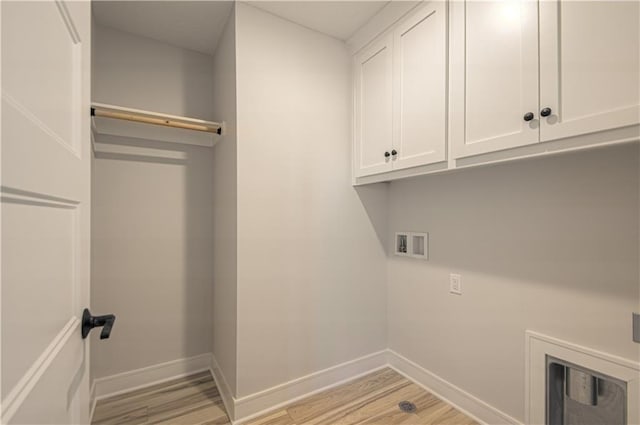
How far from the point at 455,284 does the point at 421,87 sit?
3.97 ft

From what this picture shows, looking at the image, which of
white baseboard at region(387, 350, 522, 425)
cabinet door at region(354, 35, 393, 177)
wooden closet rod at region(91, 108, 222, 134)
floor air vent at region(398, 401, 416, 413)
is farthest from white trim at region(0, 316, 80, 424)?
white baseboard at region(387, 350, 522, 425)

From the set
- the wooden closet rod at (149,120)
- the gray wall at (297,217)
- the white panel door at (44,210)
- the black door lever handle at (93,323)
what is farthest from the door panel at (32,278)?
the wooden closet rod at (149,120)

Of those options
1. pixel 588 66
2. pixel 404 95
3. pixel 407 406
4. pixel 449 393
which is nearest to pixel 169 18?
pixel 404 95

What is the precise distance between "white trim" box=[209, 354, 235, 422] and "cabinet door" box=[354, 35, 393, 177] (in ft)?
5.47

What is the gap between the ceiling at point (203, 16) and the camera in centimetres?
171

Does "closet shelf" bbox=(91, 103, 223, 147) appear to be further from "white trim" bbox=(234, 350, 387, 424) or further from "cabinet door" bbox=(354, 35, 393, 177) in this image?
"white trim" bbox=(234, 350, 387, 424)

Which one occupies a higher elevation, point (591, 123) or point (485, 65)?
point (485, 65)

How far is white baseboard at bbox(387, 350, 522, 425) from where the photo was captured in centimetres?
157

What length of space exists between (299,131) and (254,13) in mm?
745

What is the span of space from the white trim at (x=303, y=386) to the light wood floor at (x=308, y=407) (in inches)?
1.5

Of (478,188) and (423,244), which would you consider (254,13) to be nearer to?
(478,188)

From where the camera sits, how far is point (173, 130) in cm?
208

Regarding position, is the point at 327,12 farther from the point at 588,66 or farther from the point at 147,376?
the point at 147,376

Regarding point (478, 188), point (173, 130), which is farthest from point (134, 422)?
point (478, 188)
